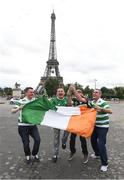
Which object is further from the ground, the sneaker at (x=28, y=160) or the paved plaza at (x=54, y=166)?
the sneaker at (x=28, y=160)

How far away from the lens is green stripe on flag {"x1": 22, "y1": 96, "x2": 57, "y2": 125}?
721cm

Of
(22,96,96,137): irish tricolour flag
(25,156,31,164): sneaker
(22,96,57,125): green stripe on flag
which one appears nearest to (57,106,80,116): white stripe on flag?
(22,96,96,137): irish tricolour flag

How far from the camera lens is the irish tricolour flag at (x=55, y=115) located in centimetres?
697

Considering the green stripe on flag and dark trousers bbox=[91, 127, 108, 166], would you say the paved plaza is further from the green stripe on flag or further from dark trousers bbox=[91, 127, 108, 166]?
the green stripe on flag

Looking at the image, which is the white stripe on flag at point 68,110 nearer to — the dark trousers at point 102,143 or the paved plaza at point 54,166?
the dark trousers at point 102,143

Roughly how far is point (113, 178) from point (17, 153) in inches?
123

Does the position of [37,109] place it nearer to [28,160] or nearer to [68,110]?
[68,110]

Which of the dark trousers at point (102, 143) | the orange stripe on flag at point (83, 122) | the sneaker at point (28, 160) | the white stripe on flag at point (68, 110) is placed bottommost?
the sneaker at point (28, 160)

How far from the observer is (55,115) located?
7.31 meters

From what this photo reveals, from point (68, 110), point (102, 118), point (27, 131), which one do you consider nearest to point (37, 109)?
point (27, 131)

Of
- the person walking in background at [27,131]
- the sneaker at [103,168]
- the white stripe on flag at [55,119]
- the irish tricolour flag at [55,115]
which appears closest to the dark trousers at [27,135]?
the person walking in background at [27,131]

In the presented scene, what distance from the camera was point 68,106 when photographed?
731cm

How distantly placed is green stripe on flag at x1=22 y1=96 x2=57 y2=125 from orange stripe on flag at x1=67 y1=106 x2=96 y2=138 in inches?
24.2

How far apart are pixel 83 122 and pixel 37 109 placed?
121 cm
